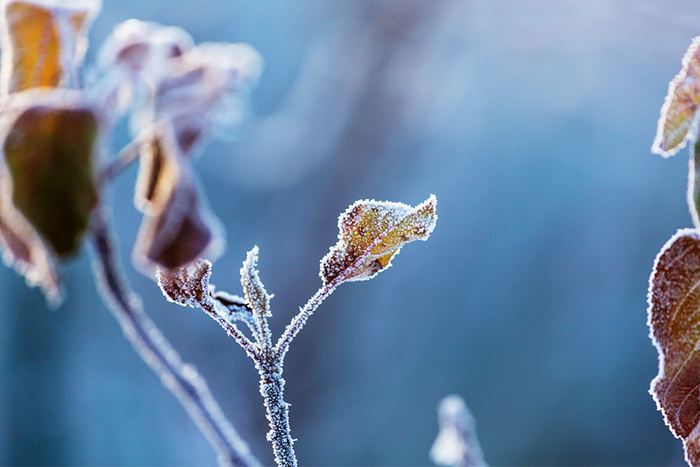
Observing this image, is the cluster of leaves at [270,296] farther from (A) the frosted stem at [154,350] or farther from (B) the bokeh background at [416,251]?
(B) the bokeh background at [416,251]

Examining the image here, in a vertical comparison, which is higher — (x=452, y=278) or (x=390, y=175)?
(x=390, y=175)

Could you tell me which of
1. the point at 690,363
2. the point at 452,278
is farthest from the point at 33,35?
the point at 452,278

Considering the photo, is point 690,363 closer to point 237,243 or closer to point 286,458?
point 286,458

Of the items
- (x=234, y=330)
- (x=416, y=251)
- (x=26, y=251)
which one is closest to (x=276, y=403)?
(x=234, y=330)

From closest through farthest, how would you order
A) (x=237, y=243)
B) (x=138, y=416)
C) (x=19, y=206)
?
(x=19, y=206), (x=138, y=416), (x=237, y=243)

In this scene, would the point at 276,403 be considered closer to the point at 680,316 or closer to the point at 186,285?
the point at 186,285

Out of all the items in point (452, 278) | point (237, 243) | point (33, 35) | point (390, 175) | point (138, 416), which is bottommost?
point (33, 35)

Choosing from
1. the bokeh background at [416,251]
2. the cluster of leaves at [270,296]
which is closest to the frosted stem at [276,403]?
the cluster of leaves at [270,296]
